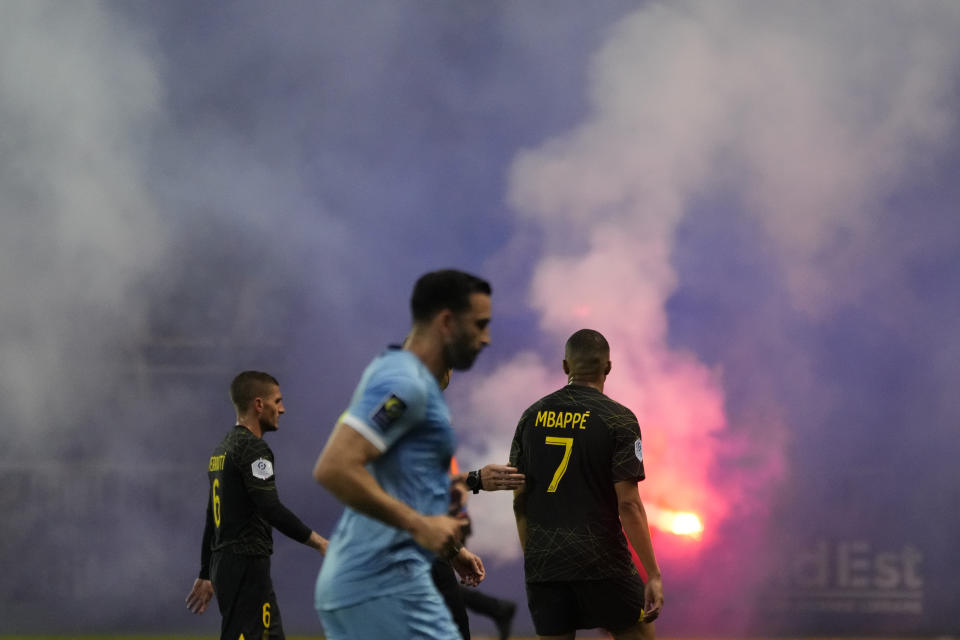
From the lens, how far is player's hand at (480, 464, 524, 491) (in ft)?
16.6

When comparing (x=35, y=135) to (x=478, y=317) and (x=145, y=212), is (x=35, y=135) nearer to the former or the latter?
(x=145, y=212)

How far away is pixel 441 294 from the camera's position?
3.21m

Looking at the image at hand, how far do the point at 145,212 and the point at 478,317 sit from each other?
45.4 ft

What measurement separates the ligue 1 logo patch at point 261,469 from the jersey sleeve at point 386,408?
10.1 ft

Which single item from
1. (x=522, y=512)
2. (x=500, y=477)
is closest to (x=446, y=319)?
(x=500, y=477)

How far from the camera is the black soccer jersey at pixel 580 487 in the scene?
16.9ft

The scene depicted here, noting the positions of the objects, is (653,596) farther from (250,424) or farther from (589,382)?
(250,424)

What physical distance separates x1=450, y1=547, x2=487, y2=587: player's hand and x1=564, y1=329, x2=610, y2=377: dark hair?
46.1 inches

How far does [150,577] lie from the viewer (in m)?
14.3

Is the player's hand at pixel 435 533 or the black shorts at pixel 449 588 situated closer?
the player's hand at pixel 435 533

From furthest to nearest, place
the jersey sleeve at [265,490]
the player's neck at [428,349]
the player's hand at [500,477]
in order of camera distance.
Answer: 1. the jersey sleeve at [265,490]
2. the player's hand at [500,477]
3. the player's neck at [428,349]

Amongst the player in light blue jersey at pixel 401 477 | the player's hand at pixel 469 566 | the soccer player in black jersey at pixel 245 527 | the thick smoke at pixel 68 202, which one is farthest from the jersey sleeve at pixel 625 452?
the thick smoke at pixel 68 202

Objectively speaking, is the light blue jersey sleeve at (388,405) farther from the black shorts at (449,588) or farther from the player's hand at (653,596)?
the player's hand at (653,596)

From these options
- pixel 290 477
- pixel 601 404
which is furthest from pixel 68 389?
pixel 601 404
